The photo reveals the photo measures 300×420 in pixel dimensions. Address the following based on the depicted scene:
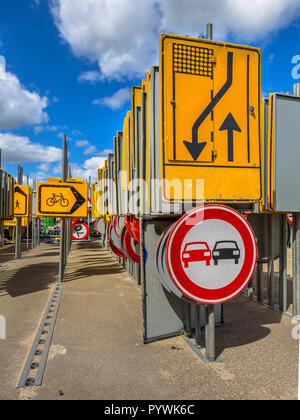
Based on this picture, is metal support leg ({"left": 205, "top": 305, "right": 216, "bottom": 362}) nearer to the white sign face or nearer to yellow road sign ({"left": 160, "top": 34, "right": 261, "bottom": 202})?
the white sign face

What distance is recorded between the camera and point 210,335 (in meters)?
3.66

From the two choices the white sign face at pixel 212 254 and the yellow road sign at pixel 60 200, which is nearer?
the white sign face at pixel 212 254

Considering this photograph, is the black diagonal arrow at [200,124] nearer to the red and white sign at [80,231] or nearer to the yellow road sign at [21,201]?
the yellow road sign at [21,201]

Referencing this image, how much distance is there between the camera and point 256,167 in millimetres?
3850

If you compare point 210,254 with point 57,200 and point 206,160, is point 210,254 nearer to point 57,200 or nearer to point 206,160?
point 206,160

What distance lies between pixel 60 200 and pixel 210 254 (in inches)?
243

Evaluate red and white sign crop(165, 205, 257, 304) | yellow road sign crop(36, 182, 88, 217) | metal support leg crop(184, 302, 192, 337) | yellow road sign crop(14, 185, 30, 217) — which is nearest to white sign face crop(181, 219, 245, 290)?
red and white sign crop(165, 205, 257, 304)

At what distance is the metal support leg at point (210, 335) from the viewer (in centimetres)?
362

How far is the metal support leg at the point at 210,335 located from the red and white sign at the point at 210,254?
0.89 ft

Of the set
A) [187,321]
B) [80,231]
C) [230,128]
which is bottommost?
[187,321]

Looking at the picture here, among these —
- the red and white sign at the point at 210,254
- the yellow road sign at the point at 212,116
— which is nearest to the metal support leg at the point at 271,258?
the yellow road sign at the point at 212,116

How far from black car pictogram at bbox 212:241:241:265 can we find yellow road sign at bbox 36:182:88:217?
19.9 ft

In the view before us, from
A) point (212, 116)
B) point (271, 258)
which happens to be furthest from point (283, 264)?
point (212, 116)
